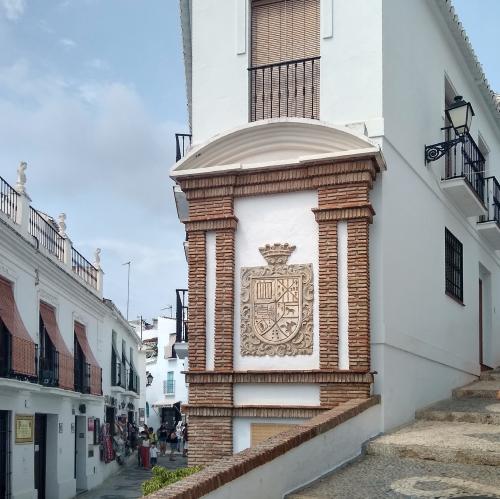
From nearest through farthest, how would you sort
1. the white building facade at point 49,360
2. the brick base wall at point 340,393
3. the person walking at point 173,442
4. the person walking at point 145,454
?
the brick base wall at point 340,393, the white building facade at point 49,360, the person walking at point 145,454, the person walking at point 173,442

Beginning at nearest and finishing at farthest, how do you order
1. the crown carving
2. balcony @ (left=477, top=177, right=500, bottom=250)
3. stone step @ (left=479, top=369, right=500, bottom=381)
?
the crown carving, stone step @ (left=479, top=369, right=500, bottom=381), balcony @ (left=477, top=177, right=500, bottom=250)

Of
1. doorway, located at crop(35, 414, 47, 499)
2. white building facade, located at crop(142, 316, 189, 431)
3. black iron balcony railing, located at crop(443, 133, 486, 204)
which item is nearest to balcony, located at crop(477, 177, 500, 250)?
black iron balcony railing, located at crop(443, 133, 486, 204)

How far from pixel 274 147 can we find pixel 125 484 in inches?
634

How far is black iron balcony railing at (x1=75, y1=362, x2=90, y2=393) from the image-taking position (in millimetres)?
22172

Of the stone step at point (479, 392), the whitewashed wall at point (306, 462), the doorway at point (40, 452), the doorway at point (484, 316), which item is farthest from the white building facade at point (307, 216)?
the doorway at point (40, 452)

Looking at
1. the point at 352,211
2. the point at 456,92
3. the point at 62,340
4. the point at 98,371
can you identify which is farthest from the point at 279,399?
the point at 98,371

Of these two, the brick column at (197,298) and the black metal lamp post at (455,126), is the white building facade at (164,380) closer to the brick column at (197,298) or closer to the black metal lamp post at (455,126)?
the black metal lamp post at (455,126)

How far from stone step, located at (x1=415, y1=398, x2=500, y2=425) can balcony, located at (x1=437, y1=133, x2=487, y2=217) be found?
3.30 metres

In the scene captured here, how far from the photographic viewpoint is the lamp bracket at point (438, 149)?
39.0 ft

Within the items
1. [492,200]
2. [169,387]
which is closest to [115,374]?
[492,200]

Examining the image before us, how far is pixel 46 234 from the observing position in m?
20.1

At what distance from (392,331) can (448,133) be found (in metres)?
4.81

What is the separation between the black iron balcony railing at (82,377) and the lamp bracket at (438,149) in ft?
43.6

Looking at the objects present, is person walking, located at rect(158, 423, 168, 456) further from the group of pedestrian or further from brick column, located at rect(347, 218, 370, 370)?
brick column, located at rect(347, 218, 370, 370)
